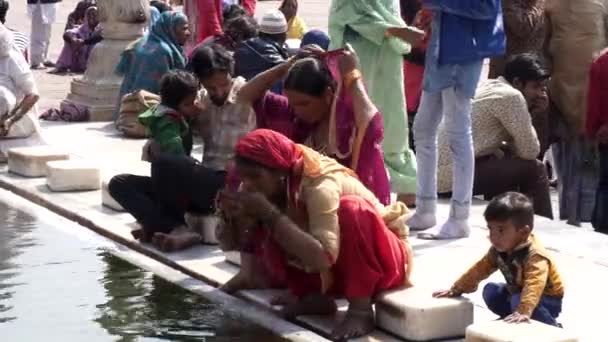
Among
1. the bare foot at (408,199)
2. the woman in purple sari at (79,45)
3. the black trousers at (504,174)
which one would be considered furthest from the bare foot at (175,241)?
the woman in purple sari at (79,45)

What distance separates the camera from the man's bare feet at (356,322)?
5.85 m

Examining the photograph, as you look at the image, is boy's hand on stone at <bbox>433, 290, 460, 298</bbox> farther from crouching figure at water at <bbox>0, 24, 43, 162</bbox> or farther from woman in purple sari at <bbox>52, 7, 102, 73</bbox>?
woman in purple sari at <bbox>52, 7, 102, 73</bbox>

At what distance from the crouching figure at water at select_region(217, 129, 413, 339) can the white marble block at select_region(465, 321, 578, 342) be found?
0.58 meters

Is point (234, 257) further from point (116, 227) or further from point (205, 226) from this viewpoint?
point (116, 227)

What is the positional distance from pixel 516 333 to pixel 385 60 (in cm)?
341

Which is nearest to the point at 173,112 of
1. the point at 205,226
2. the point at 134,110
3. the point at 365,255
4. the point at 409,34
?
the point at 205,226

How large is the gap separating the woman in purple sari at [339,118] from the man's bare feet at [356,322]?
1.01 metres

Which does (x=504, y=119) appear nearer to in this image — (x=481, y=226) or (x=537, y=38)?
(x=481, y=226)

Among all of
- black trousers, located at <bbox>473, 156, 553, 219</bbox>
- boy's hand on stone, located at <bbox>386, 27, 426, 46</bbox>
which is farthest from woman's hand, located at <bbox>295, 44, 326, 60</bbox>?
black trousers, located at <bbox>473, 156, 553, 219</bbox>

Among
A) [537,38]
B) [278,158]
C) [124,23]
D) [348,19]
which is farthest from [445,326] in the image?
[124,23]

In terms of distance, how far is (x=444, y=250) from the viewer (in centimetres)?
741

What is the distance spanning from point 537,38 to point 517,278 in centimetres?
517

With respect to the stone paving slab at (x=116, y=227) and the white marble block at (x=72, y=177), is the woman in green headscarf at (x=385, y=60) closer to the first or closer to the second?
the stone paving slab at (x=116, y=227)

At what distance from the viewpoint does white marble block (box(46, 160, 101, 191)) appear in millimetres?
9133
